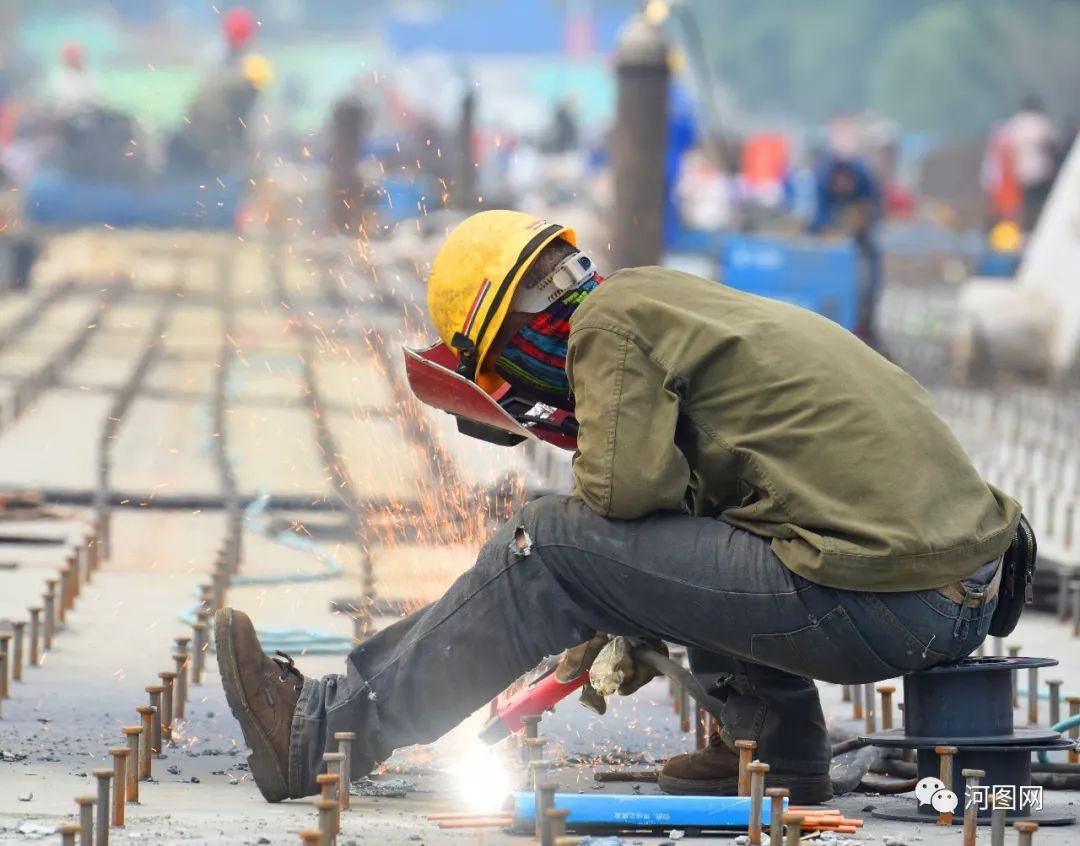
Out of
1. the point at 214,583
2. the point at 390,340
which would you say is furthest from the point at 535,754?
the point at 390,340

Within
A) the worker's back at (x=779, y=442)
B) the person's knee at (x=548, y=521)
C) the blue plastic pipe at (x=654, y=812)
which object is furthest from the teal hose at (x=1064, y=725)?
the person's knee at (x=548, y=521)

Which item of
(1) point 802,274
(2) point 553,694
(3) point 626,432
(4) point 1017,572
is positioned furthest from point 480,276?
(1) point 802,274

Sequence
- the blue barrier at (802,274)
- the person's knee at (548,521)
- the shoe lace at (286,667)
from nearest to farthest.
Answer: the person's knee at (548,521), the shoe lace at (286,667), the blue barrier at (802,274)

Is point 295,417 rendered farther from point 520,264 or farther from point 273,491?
point 520,264

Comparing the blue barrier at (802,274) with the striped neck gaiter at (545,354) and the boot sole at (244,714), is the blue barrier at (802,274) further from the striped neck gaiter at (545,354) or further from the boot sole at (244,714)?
the boot sole at (244,714)

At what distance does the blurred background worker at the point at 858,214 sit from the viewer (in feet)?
52.2

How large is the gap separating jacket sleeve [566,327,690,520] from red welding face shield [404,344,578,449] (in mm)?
338

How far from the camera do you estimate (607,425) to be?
155 inches

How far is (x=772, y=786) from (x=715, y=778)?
160mm

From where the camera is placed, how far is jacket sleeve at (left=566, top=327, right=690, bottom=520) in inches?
154

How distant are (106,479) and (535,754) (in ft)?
19.4

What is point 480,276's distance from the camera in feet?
14.1

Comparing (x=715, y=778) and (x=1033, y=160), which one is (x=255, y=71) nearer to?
(x=1033, y=160)

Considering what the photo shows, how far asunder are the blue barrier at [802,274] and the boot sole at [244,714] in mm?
11512
